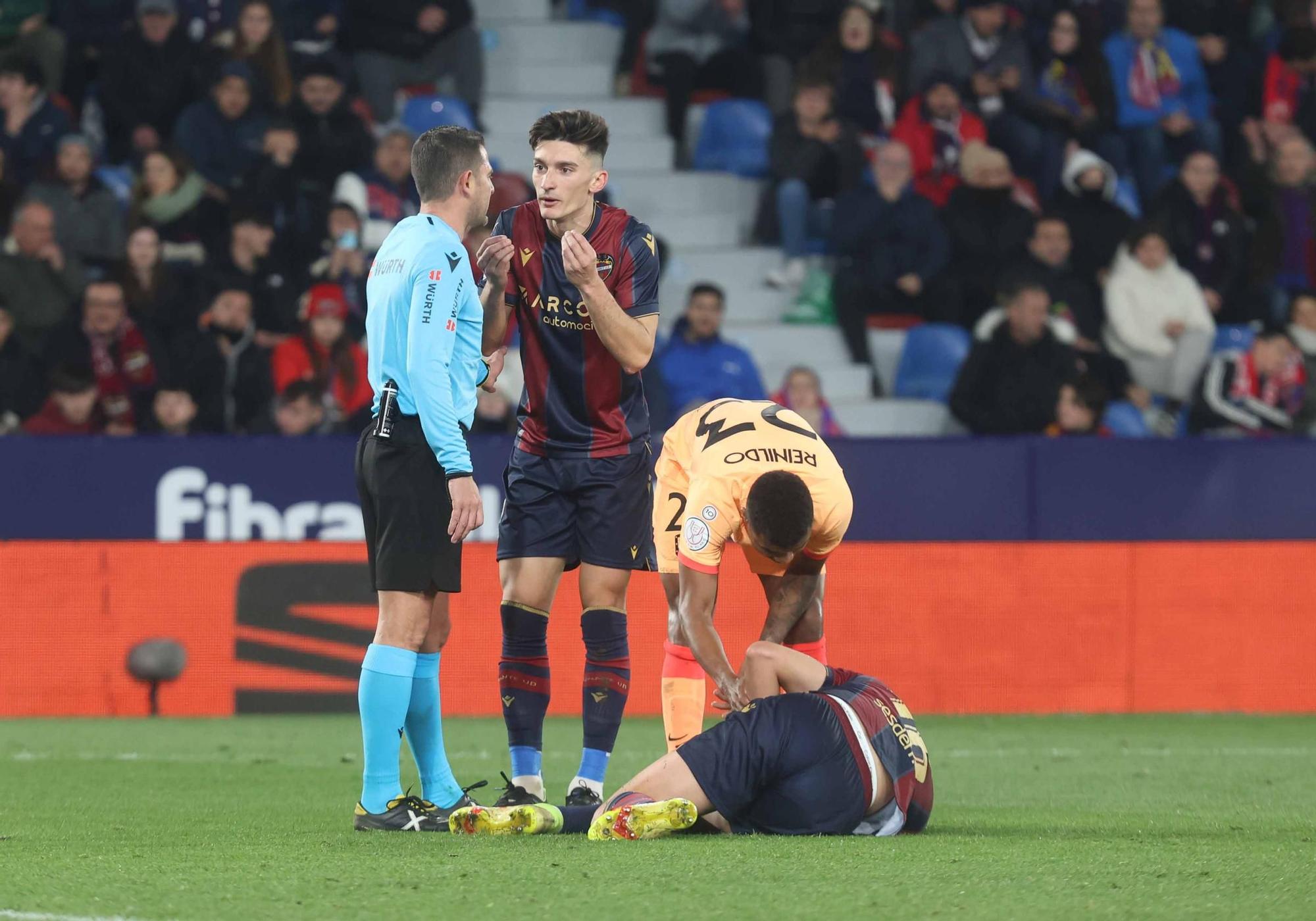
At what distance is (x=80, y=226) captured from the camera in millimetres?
13984

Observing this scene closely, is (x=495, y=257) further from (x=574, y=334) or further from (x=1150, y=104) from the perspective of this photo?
(x=1150, y=104)

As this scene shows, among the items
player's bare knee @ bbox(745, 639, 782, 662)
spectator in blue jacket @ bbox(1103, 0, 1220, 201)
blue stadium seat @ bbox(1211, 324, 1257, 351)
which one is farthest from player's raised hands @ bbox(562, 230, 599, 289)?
spectator in blue jacket @ bbox(1103, 0, 1220, 201)

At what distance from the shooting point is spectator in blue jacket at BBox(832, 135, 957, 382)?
1517 centimetres

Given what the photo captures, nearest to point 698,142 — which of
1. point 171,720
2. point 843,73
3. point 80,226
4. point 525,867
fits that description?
point 843,73

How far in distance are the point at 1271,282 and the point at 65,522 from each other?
366 inches

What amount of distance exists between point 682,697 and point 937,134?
979cm

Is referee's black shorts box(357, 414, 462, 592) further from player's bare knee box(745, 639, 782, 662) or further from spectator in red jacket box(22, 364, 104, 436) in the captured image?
spectator in red jacket box(22, 364, 104, 436)

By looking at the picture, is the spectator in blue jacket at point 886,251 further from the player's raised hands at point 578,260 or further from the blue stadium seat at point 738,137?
the player's raised hands at point 578,260

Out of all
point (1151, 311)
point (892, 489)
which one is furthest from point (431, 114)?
point (1151, 311)

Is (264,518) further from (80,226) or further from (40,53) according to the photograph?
(40,53)

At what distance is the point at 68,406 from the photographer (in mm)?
12906

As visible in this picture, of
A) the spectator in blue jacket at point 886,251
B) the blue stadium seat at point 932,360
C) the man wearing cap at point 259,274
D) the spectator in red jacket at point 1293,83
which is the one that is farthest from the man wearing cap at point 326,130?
the spectator in red jacket at point 1293,83

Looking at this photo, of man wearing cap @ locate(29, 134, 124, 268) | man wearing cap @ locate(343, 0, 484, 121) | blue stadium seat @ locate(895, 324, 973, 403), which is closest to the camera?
man wearing cap @ locate(29, 134, 124, 268)

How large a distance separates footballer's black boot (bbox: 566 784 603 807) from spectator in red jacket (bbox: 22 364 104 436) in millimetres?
7052
